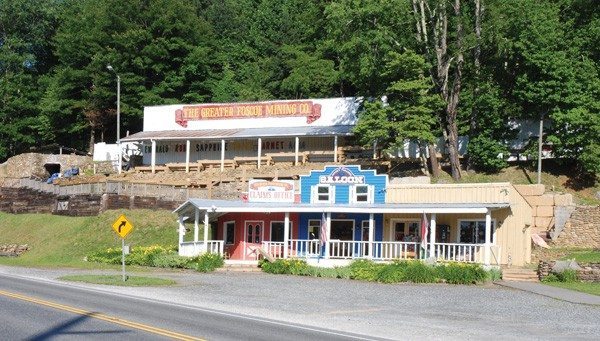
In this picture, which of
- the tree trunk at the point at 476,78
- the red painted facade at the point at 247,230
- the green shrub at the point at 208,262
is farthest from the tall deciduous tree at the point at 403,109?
the green shrub at the point at 208,262

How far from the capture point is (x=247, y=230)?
146ft

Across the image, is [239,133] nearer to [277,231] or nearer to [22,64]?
[277,231]

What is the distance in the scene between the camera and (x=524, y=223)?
41.0 meters

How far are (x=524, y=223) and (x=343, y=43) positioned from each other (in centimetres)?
2072

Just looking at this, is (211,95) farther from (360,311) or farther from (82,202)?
(360,311)

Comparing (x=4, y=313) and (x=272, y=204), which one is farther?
(x=272, y=204)

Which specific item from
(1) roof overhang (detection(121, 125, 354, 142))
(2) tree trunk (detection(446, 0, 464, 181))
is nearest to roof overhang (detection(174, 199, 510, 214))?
(2) tree trunk (detection(446, 0, 464, 181))

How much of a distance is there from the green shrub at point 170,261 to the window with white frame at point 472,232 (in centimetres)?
1267

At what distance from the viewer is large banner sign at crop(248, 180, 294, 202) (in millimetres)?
42844

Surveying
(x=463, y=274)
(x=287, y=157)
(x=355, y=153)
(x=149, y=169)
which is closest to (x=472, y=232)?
(x=463, y=274)

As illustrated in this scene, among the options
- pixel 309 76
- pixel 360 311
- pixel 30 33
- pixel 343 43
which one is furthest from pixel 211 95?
pixel 360 311

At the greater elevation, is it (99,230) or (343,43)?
(343,43)

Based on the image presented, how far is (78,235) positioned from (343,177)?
1900 cm

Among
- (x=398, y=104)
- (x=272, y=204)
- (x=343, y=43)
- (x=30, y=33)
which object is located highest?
(x=30, y=33)
